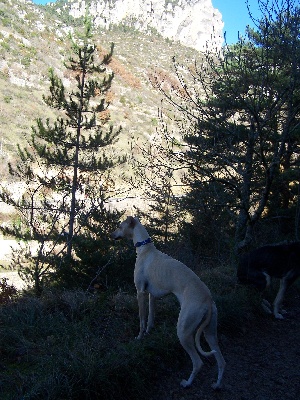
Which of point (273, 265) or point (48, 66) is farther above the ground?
point (48, 66)

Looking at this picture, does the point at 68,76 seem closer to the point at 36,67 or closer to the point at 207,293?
the point at 36,67

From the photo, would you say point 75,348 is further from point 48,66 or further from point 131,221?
point 48,66

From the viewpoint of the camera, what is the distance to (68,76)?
131 feet

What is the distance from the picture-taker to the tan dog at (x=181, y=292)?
3.48m

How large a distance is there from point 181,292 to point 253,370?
4.02ft

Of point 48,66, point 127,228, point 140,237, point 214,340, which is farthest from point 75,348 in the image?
point 48,66

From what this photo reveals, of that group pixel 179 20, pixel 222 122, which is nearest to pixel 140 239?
pixel 222 122

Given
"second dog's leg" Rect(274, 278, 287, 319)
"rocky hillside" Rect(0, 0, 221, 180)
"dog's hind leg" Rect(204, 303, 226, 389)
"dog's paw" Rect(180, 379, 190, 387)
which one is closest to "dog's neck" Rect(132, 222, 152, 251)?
"dog's hind leg" Rect(204, 303, 226, 389)

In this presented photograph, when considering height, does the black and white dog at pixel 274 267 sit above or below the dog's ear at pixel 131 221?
below

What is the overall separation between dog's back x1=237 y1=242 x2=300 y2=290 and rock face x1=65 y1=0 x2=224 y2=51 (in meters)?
75.4

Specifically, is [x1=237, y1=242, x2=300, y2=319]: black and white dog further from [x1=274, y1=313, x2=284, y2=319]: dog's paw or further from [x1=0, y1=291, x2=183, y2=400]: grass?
[x1=0, y1=291, x2=183, y2=400]: grass

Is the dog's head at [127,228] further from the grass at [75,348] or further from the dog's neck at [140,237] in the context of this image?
the grass at [75,348]

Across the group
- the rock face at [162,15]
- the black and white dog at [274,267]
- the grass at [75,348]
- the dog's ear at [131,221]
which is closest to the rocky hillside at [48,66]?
the rock face at [162,15]

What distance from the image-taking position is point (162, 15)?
4028 inches
